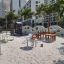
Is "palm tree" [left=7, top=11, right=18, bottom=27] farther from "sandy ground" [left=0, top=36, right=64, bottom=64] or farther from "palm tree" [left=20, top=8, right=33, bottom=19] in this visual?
"sandy ground" [left=0, top=36, right=64, bottom=64]

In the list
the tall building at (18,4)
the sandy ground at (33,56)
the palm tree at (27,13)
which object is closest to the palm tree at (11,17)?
the palm tree at (27,13)

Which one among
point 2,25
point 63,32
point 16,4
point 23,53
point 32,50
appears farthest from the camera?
point 16,4

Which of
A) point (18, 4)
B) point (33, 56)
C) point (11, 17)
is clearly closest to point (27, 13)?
point (11, 17)

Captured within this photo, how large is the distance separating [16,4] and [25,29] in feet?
161

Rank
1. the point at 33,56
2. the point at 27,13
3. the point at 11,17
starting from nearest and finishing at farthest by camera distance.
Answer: the point at 33,56, the point at 27,13, the point at 11,17

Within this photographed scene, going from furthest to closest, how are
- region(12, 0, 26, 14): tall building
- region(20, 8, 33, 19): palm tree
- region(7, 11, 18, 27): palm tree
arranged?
region(12, 0, 26, 14): tall building → region(7, 11, 18, 27): palm tree → region(20, 8, 33, 19): palm tree

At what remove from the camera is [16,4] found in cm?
7450

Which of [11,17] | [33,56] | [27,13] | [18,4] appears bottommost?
[11,17]

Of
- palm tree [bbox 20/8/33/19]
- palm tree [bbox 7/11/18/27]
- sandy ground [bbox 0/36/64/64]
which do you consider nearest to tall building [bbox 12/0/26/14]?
palm tree [bbox 7/11/18/27]

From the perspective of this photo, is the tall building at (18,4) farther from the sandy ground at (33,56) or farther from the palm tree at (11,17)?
the sandy ground at (33,56)

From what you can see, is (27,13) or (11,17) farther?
(11,17)

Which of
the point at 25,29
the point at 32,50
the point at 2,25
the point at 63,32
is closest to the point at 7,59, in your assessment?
the point at 32,50

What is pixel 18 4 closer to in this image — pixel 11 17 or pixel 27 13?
pixel 11 17

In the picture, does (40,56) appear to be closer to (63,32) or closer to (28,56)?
(28,56)
